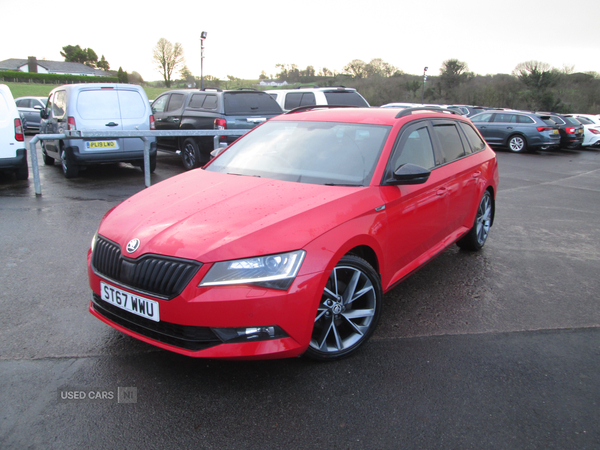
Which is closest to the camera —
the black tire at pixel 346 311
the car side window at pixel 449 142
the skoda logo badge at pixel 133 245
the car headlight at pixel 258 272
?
the car headlight at pixel 258 272

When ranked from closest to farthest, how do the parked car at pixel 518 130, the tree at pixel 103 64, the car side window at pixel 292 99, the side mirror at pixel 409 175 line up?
the side mirror at pixel 409 175, the car side window at pixel 292 99, the parked car at pixel 518 130, the tree at pixel 103 64

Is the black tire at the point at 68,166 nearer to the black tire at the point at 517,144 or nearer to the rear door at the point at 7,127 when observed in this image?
the rear door at the point at 7,127

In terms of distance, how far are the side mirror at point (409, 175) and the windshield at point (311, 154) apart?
0.65ft

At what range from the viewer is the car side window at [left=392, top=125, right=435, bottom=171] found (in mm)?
3746

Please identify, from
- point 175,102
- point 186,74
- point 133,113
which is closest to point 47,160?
point 175,102

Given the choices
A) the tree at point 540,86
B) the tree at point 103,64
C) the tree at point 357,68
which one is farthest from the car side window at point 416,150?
the tree at point 103,64

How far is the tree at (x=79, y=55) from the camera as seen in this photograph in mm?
127500

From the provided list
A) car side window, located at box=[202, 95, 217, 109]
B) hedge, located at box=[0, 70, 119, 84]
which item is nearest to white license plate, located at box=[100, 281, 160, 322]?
car side window, located at box=[202, 95, 217, 109]

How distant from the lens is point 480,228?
5.56m

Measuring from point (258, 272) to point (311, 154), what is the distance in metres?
1.56

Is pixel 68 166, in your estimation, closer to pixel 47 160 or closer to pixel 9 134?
pixel 9 134

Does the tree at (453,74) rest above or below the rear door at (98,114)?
above

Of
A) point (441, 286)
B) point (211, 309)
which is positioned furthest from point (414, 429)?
point (441, 286)

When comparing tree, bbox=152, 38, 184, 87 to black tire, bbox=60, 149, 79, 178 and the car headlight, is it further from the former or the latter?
the car headlight
